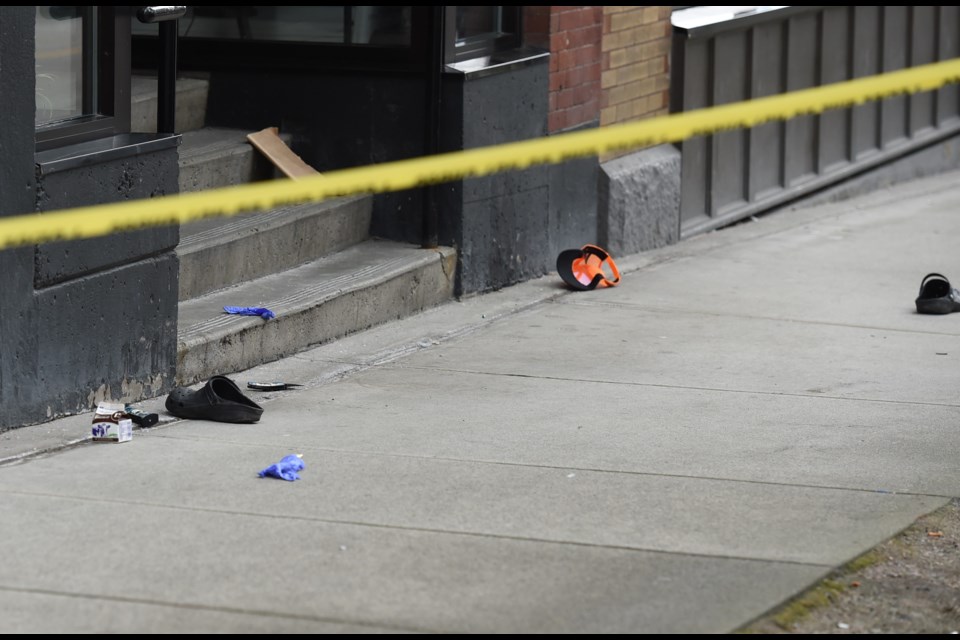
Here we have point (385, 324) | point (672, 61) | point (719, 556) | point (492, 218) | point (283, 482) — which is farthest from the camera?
point (672, 61)

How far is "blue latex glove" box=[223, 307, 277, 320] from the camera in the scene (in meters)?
7.41

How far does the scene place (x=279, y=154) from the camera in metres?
8.74

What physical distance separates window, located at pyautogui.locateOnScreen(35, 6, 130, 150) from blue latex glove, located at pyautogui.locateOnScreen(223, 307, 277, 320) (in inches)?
44.2

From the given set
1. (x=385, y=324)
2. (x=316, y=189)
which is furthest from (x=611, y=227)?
(x=316, y=189)

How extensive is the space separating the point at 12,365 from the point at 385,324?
2708 millimetres

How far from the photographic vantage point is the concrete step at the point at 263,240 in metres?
7.70

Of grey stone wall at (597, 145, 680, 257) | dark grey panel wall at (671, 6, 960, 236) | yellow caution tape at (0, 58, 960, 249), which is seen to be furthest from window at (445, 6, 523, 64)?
yellow caution tape at (0, 58, 960, 249)

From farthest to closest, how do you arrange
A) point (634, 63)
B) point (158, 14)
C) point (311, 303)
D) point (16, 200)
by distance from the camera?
point (634, 63) < point (311, 303) < point (158, 14) < point (16, 200)

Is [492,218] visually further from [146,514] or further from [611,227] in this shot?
[146,514]

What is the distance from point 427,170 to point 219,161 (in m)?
4.74

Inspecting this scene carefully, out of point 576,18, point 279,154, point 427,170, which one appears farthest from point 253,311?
point 427,170

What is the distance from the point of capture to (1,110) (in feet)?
19.2

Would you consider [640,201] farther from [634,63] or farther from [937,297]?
[937,297]

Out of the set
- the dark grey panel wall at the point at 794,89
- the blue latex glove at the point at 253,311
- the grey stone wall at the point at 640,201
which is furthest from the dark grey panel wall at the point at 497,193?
the dark grey panel wall at the point at 794,89
